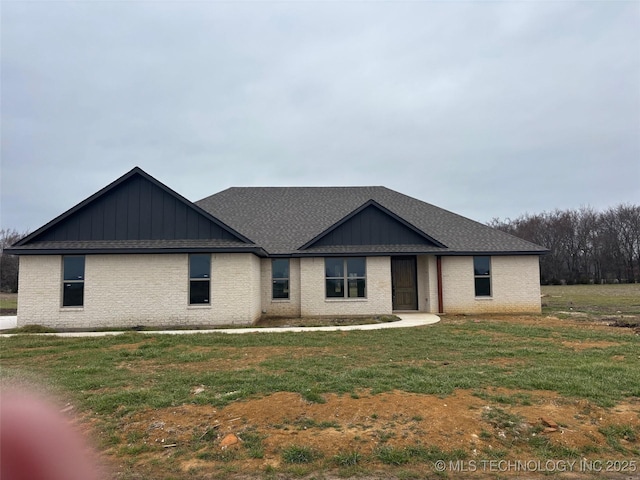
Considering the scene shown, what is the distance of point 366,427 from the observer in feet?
17.0

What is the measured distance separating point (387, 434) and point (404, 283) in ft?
48.2

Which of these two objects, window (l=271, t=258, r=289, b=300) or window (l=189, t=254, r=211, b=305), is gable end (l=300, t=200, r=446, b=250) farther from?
window (l=189, t=254, r=211, b=305)

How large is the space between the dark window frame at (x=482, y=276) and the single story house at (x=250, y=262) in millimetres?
45

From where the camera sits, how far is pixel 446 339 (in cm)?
1120

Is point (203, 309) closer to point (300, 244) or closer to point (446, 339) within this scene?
point (300, 244)

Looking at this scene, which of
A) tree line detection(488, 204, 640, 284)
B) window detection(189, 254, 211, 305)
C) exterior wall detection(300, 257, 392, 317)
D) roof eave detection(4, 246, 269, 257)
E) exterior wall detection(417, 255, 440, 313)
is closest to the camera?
roof eave detection(4, 246, 269, 257)

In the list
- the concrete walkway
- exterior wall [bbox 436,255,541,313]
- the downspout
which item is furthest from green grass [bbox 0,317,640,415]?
exterior wall [bbox 436,255,541,313]

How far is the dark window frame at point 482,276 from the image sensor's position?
1867 cm

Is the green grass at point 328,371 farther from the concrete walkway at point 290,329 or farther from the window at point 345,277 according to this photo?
the window at point 345,277

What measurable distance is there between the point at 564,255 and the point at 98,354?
61.1 meters

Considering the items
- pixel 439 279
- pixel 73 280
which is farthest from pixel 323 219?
pixel 73 280

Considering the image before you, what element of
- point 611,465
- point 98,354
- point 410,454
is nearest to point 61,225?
point 98,354

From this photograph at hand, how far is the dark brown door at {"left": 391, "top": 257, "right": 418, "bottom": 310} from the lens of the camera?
19.2 m

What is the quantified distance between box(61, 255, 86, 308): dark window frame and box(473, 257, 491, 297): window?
52.1ft
